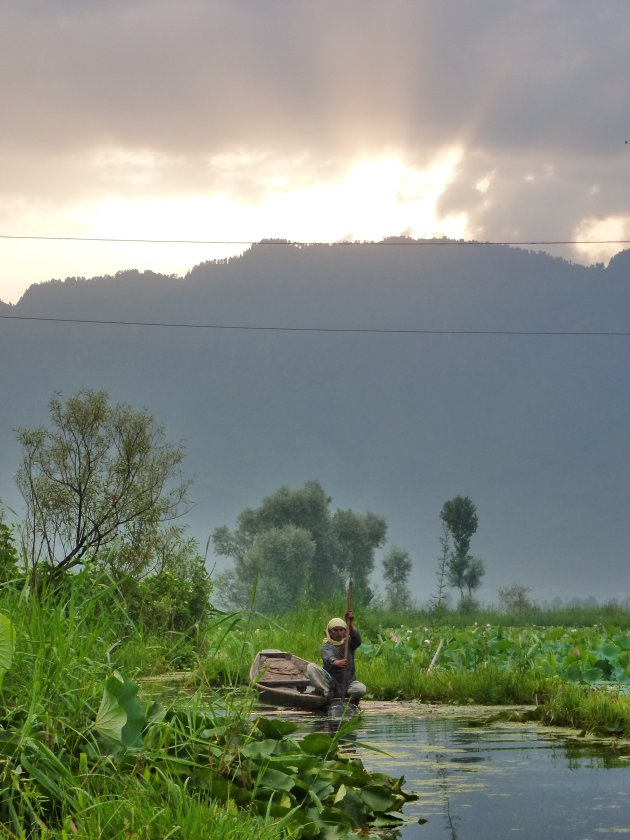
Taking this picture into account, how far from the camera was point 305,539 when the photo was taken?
279 ft

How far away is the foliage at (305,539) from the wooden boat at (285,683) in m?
65.8

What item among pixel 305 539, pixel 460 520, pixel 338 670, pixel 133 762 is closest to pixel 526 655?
pixel 338 670

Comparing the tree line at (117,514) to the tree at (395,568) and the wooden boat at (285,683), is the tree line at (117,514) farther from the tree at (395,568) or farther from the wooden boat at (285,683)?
the tree at (395,568)

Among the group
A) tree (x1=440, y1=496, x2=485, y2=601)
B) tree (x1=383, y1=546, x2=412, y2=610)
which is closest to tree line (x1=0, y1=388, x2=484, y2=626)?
tree (x1=440, y1=496, x2=485, y2=601)

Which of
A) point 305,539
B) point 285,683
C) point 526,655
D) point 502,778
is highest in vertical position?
point 305,539

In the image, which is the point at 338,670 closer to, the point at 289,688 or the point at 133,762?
the point at 289,688

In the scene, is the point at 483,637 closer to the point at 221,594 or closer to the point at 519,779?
the point at 519,779

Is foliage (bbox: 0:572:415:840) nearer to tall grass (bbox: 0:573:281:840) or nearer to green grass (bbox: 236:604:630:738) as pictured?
tall grass (bbox: 0:573:281:840)

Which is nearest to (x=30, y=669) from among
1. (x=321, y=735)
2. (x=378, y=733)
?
(x=321, y=735)

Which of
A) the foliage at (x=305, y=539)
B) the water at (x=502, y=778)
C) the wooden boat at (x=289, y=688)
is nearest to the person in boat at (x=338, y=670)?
the wooden boat at (x=289, y=688)

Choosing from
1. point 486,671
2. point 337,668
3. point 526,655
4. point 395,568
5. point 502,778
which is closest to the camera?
point 502,778

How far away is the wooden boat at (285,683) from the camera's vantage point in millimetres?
15547

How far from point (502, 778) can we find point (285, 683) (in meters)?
7.91

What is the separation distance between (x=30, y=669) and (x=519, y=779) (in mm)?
4490
